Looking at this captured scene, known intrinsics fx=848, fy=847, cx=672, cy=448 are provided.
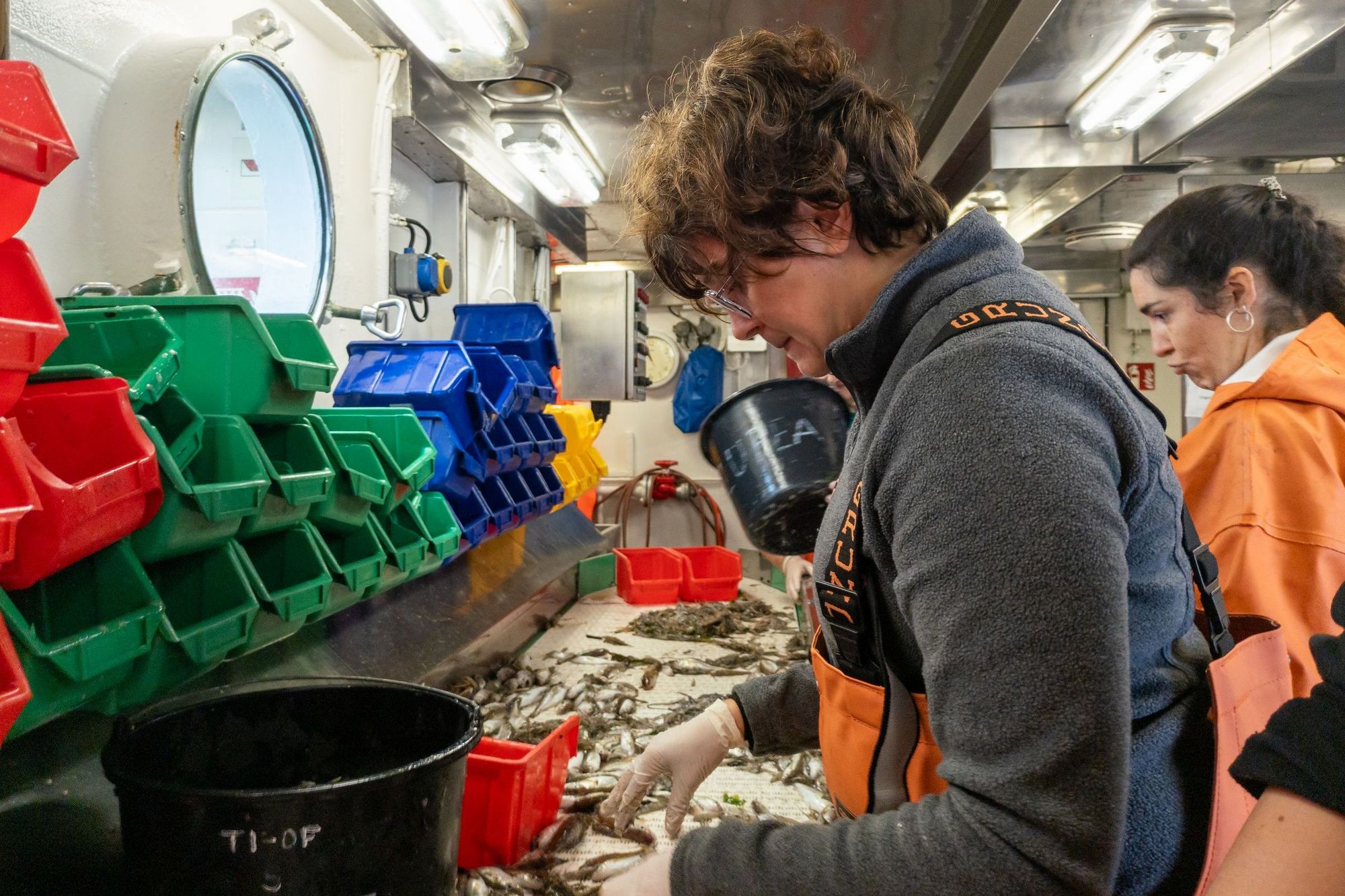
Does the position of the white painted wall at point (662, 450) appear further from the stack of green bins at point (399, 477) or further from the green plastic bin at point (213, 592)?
the green plastic bin at point (213, 592)

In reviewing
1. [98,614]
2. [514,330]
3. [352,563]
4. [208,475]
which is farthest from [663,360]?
[98,614]

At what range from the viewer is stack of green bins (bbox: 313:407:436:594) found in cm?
218

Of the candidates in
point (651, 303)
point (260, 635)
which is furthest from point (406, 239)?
point (651, 303)

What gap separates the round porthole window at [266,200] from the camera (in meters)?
2.96

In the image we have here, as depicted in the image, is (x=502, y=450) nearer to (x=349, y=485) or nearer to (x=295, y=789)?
(x=349, y=485)

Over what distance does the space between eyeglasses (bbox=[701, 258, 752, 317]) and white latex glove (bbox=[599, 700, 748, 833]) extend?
0.77 meters

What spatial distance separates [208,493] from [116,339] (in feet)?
1.11

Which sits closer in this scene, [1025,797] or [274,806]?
[1025,797]

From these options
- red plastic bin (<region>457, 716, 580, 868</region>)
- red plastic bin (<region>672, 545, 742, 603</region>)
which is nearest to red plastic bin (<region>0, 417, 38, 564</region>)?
red plastic bin (<region>457, 716, 580, 868</region>)

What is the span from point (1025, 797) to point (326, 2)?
3699 mm

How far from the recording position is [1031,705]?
0.75m

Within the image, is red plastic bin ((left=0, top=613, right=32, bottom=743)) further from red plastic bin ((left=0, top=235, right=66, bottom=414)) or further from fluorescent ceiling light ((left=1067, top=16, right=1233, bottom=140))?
fluorescent ceiling light ((left=1067, top=16, right=1233, bottom=140))

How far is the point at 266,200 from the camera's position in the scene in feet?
10.4

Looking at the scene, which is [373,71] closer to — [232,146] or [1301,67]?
[232,146]
